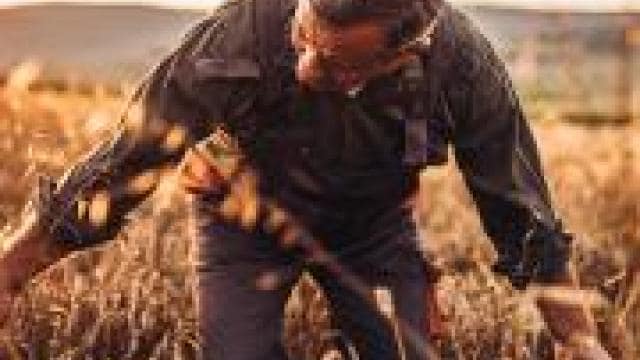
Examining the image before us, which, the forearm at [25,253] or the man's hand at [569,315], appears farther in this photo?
the man's hand at [569,315]

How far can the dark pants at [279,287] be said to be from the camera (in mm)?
3568

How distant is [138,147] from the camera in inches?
132

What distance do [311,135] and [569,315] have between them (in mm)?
555

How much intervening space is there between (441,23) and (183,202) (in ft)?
2.36

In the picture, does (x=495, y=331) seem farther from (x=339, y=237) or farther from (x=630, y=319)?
(x=339, y=237)

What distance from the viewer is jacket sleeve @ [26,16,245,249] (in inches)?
132

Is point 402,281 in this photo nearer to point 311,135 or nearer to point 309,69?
point 311,135

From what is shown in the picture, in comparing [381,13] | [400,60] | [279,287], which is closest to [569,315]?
[279,287]

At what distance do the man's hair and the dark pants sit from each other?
50 cm

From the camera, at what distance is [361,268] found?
3.65 m

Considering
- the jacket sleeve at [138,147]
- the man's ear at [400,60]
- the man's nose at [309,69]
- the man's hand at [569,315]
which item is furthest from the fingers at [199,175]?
the man's hand at [569,315]

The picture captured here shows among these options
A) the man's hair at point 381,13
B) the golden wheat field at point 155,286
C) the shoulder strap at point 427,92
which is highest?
the man's hair at point 381,13

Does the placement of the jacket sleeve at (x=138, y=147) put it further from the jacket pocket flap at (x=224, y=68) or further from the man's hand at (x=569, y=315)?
the man's hand at (x=569, y=315)

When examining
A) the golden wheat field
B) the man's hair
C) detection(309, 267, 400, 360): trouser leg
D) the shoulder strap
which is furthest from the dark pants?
the man's hair
